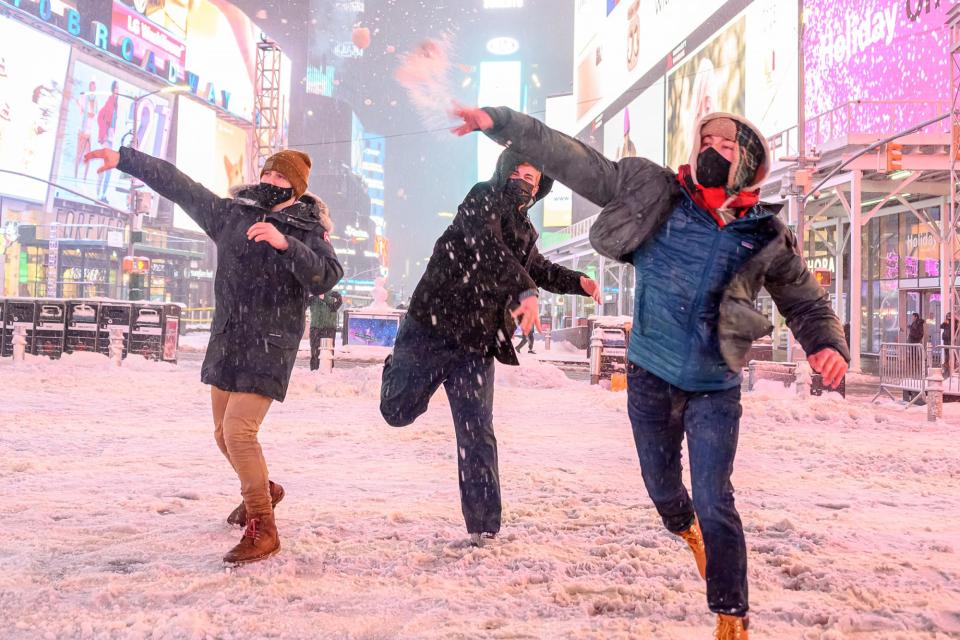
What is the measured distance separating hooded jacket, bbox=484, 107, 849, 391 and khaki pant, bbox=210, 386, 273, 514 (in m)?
1.85

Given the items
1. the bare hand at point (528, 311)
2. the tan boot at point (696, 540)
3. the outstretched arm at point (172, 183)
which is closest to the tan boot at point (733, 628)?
the tan boot at point (696, 540)

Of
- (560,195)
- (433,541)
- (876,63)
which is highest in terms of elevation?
(560,195)

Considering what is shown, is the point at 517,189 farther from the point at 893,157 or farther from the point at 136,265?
the point at 136,265

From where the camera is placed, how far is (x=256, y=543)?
3.74 meters

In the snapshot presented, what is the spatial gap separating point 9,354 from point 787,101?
985 inches

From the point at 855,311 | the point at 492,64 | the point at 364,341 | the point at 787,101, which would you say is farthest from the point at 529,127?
the point at 492,64

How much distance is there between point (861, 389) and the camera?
17094 mm

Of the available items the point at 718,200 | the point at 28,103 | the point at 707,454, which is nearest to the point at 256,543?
the point at 707,454

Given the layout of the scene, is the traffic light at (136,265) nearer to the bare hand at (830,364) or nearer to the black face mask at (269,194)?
the black face mask at (269,194)

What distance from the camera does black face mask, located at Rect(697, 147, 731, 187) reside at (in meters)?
2.84

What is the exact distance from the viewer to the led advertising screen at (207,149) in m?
64.0

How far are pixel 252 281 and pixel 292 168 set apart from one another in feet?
2.18

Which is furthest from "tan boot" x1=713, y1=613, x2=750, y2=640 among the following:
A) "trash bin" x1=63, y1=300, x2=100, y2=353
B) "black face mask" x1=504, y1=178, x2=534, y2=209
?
"trash bin" x1=63, y1=300, x2=100, y2=353

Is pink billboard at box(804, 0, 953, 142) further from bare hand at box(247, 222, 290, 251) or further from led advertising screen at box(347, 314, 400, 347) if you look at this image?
bare hand at box(247, 222, 290, 251)
